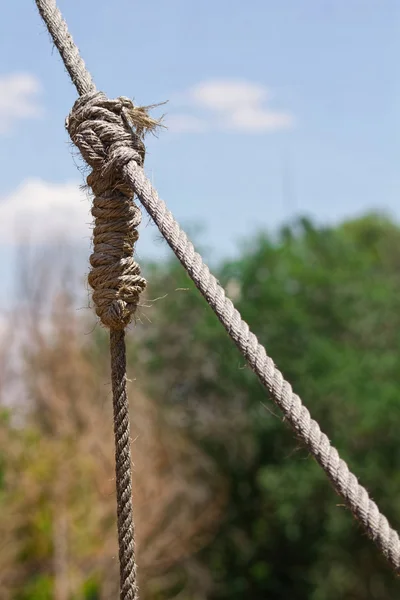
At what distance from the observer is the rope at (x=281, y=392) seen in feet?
2.36

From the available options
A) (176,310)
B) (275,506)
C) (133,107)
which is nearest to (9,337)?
(176,310)

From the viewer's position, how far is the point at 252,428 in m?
4.76

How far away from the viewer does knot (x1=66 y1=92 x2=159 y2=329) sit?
0.81 metres

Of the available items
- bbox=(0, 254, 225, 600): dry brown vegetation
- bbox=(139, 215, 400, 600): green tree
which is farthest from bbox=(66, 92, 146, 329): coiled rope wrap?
bbox=(139, 215, 400, 600): green tree

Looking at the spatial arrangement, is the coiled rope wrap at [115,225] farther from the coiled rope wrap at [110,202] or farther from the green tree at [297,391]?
the green tree at [297,391]

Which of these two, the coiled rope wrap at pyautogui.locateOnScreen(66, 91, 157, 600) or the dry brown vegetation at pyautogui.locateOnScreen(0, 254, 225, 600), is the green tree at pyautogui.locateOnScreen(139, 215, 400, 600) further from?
the coiled rope wrap at pyautogui.locateOnScreen(66, 91, 157, 600)

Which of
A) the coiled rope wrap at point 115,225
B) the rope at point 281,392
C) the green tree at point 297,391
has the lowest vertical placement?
the rope at point 281,392

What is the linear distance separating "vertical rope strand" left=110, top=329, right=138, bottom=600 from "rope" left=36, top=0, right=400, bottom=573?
0.13 m

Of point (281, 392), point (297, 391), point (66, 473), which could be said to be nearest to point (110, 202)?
point (281, 392)

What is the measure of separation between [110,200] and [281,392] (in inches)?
10.0

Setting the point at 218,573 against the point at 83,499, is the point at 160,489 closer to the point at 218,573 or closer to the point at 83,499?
the point at 83,499

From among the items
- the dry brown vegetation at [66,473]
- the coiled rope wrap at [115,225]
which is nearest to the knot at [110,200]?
the coiled rope wrap at [115,225]

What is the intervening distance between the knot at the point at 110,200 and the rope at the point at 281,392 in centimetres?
6

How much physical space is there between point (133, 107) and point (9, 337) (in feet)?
10.7
